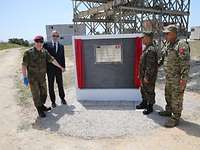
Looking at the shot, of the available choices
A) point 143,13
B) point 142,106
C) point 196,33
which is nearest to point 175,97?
point 142,106

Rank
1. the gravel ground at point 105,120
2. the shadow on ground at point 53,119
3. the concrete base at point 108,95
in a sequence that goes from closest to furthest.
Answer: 1. the gravel ground at point 105,120
2. the shadow on ground at point 53,119
3. the concrete base at point 108,95

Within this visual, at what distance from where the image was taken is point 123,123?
5.32 meters

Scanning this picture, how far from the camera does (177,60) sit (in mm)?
4898

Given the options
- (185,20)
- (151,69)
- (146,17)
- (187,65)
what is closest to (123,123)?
(151,69)

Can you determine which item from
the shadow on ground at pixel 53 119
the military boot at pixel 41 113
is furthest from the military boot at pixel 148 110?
the military boot at pixel 41 113

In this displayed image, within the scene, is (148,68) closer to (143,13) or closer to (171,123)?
(171,123)

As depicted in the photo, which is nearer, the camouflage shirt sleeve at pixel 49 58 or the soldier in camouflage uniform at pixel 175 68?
the soldier in camouflage uniform at pixel 175 68

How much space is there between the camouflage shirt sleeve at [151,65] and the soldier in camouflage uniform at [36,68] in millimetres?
2168

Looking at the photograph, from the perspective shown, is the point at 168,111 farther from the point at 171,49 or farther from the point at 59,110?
the point at 59,110

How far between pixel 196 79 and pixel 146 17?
19.8 ft

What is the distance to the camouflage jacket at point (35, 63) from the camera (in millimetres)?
5586

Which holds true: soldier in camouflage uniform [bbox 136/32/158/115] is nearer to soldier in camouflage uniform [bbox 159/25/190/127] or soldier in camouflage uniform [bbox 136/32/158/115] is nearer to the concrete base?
soldier in camouflage uniform [bbox 159/25/190/127]

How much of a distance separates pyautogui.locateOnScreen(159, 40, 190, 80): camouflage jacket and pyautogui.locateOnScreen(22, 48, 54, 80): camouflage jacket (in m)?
2.57

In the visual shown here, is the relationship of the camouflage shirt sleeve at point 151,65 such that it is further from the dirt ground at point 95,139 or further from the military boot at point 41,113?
the military boot at point 41,113
